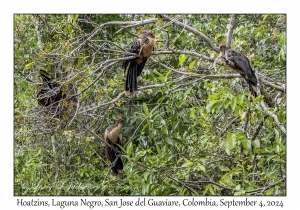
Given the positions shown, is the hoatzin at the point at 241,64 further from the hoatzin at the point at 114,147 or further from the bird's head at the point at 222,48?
the hoatzin at the point at 114,147

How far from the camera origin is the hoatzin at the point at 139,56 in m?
4.13

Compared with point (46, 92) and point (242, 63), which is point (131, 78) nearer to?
point (46, 92)

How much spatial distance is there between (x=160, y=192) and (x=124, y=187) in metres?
0.94

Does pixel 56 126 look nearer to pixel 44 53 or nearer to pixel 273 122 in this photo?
pixel 44 53

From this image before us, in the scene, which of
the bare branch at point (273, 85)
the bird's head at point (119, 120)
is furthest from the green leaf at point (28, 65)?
the bare branch at point (273, 85)

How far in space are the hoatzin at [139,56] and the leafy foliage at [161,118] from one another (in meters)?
0.11

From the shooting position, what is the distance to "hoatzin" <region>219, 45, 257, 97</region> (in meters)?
3.76

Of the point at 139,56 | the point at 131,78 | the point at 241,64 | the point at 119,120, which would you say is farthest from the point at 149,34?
the point at 119,120

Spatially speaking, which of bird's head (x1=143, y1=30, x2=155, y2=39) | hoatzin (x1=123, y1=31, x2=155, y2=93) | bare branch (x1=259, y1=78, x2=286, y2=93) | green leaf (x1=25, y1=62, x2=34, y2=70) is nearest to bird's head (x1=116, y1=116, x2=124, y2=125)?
hoatzin (x1=123, y1=31, x2=155, y2=93)

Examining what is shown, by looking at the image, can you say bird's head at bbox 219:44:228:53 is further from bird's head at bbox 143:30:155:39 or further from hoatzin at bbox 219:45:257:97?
bird's head at bbox 143:30:155:39

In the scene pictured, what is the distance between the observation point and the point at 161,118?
3678 mm

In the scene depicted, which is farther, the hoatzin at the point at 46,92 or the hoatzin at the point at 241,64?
the hoatzin at the point at 46,92

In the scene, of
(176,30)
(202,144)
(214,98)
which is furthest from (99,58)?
(214,98)

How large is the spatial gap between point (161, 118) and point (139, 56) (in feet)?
2.63
